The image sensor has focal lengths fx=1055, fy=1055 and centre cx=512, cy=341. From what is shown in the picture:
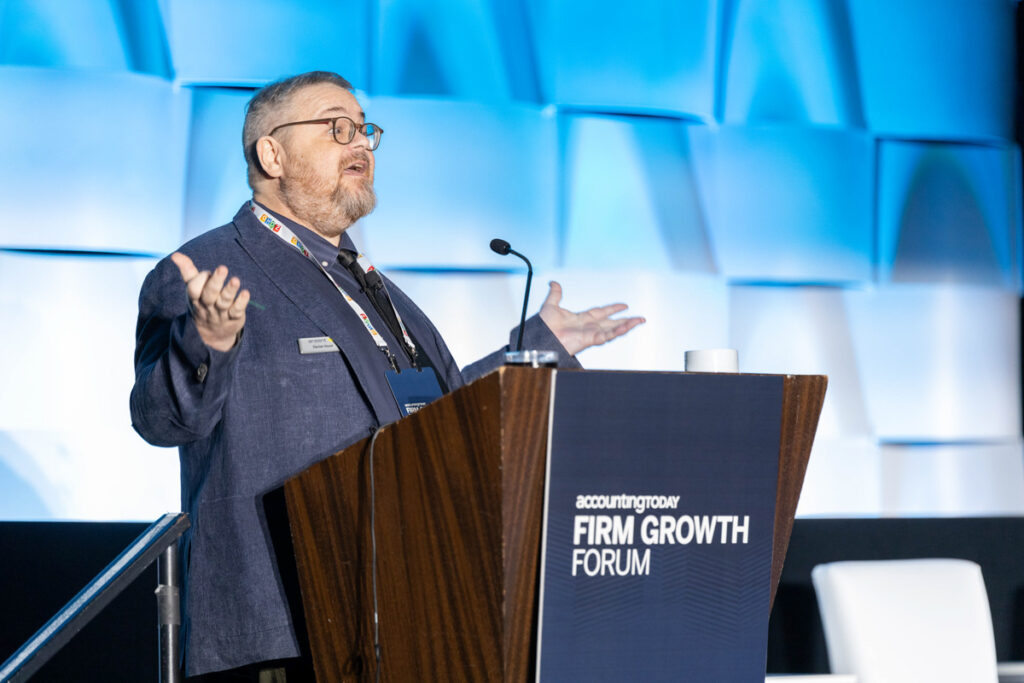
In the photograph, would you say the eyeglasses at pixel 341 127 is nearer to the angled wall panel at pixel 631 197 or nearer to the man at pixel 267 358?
the man at pixel 267 358

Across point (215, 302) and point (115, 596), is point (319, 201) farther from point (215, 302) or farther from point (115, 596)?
point (115, 596)

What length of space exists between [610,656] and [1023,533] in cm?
284

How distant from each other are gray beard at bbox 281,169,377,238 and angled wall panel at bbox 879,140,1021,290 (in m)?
2.12

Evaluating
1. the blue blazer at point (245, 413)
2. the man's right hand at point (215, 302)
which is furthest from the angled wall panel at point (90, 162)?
the man's right hand at point (215, 302)

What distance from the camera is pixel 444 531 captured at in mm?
1228

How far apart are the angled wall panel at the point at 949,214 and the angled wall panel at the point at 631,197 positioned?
67 centimetres

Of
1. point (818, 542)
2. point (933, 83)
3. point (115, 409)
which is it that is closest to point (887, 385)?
point (818, 542)

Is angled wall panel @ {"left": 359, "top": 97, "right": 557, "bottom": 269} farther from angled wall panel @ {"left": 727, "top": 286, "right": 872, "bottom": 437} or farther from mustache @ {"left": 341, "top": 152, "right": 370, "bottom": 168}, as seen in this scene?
mustache @ {"left": 341, "top": 152, "right": 370, "bottom": 168}

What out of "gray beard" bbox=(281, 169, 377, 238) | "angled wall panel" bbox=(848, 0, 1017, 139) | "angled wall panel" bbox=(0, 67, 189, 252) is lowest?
"gray beard" bbox=(281, 169, 377, 238)

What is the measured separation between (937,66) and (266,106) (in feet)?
8.08

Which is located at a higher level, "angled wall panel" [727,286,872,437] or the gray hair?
the gray hair

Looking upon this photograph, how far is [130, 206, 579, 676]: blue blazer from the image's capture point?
1555 millimetres

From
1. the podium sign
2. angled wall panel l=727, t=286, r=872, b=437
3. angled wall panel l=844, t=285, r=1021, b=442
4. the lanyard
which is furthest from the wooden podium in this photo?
angled wall panel l=844, t=285, r=1021, b=442

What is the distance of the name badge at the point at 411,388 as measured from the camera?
1.73m
